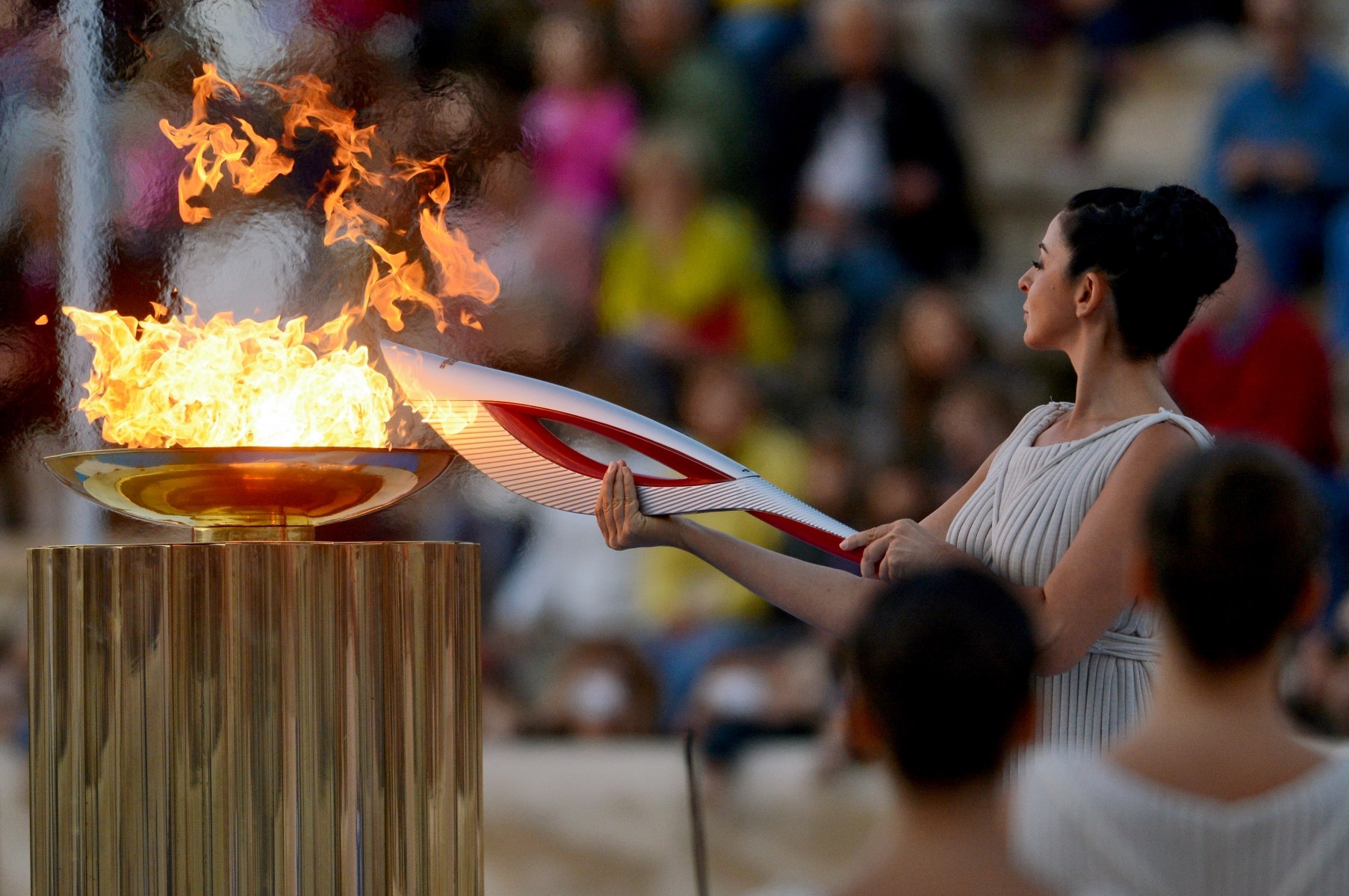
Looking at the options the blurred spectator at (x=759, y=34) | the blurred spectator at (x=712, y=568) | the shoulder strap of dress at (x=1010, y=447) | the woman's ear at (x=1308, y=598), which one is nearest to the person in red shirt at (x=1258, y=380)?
the blurred spectator at (x=712, y=568)

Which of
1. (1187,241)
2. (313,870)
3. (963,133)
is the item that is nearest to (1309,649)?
(963,133)

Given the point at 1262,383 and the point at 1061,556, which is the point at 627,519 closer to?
the point at 1061,556

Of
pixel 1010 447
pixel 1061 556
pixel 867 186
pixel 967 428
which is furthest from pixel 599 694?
pixel 1061 556

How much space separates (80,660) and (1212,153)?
3.80 m

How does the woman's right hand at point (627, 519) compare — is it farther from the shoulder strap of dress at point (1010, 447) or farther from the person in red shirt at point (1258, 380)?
the person in red shirt at point (1258, 380)

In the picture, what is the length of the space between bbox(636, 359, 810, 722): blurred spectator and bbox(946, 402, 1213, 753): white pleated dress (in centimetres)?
250

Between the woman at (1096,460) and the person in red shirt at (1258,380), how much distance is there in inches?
108

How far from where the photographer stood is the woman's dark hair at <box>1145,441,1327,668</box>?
94 cm

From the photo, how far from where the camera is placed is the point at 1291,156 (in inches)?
171

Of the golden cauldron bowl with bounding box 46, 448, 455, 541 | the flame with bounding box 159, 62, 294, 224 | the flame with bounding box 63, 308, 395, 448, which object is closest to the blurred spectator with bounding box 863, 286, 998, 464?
the flame with bounding box 159, 62, 294, 224

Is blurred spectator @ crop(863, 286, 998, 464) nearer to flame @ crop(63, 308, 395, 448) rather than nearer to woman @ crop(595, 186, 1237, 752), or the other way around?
flame @ crop(63, 308, 395, 448)

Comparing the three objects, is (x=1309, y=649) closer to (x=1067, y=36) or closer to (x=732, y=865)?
(x=732, y=865)

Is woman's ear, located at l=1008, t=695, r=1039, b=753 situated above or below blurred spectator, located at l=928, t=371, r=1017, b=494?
below

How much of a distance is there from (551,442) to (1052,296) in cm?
64
